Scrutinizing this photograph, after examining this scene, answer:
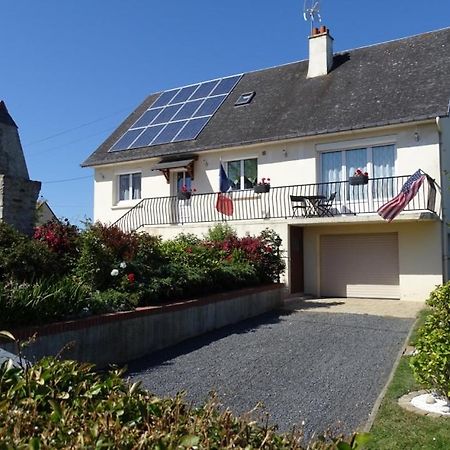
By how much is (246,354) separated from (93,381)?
18.0 ft

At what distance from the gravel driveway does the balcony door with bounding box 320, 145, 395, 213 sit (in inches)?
222

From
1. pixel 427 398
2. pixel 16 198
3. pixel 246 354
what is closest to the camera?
pixel 427 398

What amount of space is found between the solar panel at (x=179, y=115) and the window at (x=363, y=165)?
18.3 feet

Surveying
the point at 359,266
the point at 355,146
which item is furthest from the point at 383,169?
the point at 359,266

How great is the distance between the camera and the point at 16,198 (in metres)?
10.7

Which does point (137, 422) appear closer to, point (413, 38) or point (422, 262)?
point (422, 262)

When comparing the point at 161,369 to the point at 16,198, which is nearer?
the point at 161,369

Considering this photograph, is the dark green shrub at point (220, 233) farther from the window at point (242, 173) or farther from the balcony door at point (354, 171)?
the balcony door at point (354, 171)

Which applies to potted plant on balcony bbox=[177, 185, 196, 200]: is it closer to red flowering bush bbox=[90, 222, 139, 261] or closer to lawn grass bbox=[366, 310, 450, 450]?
red flowering bush bbox=[90, 222, 139, 261]

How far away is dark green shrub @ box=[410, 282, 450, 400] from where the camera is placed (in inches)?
215

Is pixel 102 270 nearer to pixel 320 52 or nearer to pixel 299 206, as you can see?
pixel 299 206

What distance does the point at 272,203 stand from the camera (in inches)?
689

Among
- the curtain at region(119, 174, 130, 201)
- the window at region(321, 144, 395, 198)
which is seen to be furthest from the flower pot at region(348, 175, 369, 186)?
the curtain at region(119, 174, 130, 201)

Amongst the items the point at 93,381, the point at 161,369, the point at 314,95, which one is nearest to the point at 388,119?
the point at 314,95
